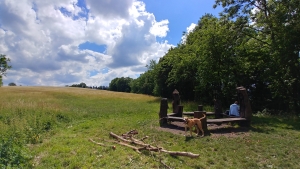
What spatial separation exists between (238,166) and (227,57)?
14.3 m

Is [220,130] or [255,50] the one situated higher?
[255,50]

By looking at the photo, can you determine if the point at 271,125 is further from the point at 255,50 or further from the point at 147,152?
the point at 255,50

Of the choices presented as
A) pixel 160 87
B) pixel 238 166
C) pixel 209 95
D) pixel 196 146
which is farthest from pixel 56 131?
pixel 160 87

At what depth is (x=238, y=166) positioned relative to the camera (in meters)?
6.48

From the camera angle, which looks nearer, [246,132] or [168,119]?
[246,132]

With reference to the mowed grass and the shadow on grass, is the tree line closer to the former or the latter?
the shadow on grass

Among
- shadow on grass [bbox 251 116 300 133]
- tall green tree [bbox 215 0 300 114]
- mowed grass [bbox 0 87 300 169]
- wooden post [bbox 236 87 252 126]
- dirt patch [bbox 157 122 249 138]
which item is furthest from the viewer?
tall green tree [bbox 215 0 300 114]

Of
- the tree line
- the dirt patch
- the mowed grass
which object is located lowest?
the mowed grass

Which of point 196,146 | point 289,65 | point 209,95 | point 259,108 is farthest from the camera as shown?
point 209,95

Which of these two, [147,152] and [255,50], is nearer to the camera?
[147,152]

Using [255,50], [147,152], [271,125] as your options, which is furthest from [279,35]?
[147,152]

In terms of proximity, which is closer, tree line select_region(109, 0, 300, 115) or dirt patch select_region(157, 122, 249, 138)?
dirt patch select_region(157, 122, 249, 138)

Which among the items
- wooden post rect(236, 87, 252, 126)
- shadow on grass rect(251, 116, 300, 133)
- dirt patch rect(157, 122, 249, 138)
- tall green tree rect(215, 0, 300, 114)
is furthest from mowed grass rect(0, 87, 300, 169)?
tall green tree rect(215, 0, 300, 114)

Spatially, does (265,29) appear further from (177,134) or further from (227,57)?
(177,134)
